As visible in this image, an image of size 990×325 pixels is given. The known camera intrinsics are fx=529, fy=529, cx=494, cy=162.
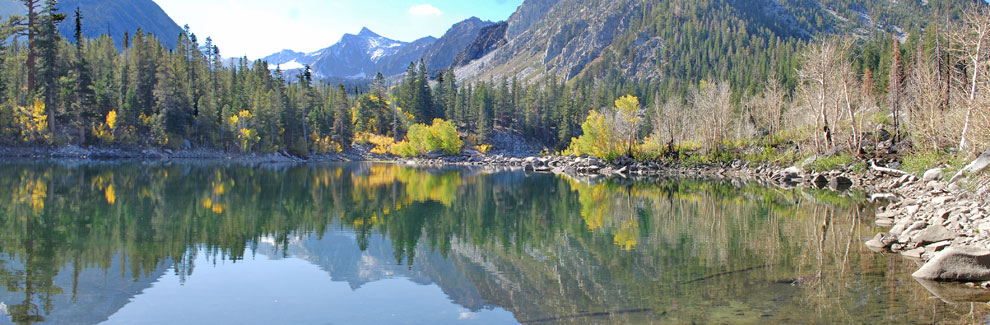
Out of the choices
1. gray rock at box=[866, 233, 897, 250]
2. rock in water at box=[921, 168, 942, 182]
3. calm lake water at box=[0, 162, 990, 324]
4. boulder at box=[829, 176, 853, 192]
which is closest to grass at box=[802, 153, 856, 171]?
boulder at box=[829, 176, 853, 192]

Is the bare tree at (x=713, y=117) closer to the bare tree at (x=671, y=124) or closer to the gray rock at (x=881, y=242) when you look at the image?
the bare tree at (x=671, y=124)

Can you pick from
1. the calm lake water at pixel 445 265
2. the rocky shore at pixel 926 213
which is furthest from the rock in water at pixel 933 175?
the calm lake water at pixel 445 265

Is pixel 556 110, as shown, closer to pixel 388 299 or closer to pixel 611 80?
pixel 611 80

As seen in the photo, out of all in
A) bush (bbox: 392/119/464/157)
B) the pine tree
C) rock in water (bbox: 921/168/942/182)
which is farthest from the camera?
bush (bbox: 392/119/464/157)

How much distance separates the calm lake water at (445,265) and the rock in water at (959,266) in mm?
420

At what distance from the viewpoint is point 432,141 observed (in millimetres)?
95188

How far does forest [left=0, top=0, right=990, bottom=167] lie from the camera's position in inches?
1391

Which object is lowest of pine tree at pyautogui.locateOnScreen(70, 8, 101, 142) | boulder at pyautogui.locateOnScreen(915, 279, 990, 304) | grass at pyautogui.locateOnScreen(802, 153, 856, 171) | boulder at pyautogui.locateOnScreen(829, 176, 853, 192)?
boulder at pyautogui.locateOnScreen(915, 279, 990, 304)

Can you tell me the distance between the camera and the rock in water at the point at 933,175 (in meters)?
22.6

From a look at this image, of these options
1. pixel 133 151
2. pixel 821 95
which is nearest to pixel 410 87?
pixel 133 151

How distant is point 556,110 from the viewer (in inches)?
4547

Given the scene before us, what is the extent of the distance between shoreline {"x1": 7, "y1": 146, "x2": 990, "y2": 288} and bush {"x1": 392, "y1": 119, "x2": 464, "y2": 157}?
55.2 feet

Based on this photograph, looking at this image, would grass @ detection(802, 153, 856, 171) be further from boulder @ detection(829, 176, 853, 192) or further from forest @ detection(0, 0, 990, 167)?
boulder @ detection(829, 176, 853, 192)

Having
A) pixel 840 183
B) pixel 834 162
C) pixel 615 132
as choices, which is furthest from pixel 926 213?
pixel 615 132
